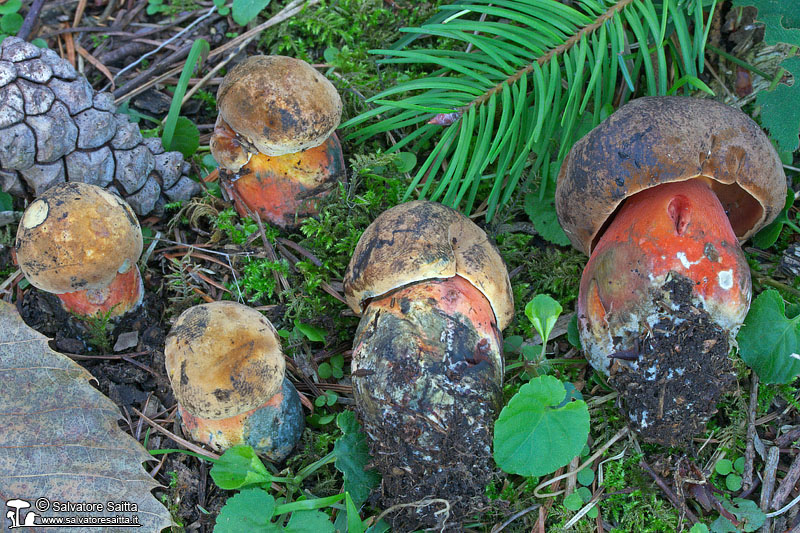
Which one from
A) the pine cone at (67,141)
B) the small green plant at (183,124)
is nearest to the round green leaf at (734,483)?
the pine cone at (67,141)

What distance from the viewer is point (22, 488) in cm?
211

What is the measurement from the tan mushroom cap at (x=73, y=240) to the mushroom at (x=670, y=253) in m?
1.66

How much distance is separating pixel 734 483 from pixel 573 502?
587 millimetres

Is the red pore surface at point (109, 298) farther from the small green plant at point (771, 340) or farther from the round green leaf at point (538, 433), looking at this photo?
the small green plant at point (771, 340)

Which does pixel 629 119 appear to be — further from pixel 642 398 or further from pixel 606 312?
pixel 642 398

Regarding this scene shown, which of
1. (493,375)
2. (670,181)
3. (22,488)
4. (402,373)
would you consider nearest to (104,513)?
(22,488)

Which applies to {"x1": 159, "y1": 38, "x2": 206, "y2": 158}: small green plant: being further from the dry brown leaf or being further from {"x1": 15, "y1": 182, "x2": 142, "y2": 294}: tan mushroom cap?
the dry brown leaf

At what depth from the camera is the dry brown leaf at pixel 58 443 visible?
6.94ft

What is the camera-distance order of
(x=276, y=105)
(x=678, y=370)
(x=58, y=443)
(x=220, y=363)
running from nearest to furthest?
(x=220, y=363) < (x=678, y=370) < (x=58, y=443) < (x=276, y=105)

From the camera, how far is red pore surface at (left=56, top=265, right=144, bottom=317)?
2.46m

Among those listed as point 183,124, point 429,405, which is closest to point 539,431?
point 429,405

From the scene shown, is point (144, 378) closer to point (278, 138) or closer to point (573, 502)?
point (278, 138)

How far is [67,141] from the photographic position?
8.47ft

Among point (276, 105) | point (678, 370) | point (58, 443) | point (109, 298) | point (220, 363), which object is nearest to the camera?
point (220, 363)
